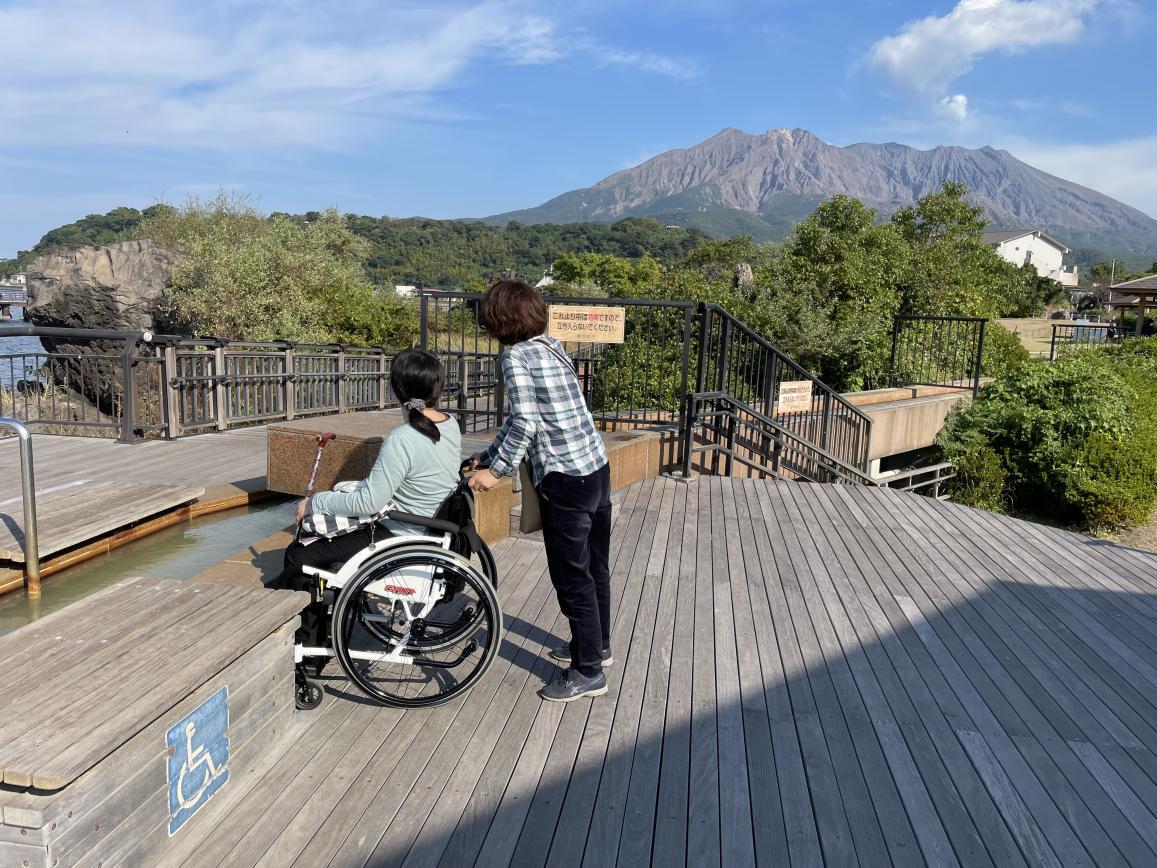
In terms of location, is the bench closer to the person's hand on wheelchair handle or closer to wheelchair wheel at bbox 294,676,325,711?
wheelchair wheel at bbox 294,676,325,711

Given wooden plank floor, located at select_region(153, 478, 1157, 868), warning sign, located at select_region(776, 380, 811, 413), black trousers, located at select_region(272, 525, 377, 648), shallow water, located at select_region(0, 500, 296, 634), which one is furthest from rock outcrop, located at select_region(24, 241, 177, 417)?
wooden plank floor, located at select_region(153, 478, 1157, 868)

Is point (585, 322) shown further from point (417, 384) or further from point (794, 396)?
point (417, 384)

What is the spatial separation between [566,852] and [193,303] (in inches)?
679

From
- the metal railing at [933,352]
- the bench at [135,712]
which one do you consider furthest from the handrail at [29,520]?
the metal railing at [933,352]

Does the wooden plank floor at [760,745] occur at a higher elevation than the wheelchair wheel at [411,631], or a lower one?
lower

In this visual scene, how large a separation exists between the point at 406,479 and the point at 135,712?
119 centimetres

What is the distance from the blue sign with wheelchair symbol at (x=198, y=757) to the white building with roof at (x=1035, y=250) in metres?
104

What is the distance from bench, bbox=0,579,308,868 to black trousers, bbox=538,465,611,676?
85cm

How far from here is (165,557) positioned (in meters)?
4.88

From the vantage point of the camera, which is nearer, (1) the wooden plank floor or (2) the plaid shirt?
(1) the wooden plank floor

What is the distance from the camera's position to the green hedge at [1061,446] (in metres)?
9.02

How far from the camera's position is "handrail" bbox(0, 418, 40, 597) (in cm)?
410

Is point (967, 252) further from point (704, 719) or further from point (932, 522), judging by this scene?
point (704, 719)

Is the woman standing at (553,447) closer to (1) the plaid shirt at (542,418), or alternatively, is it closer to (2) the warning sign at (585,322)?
(1) the plaid shirt at (542,418)
